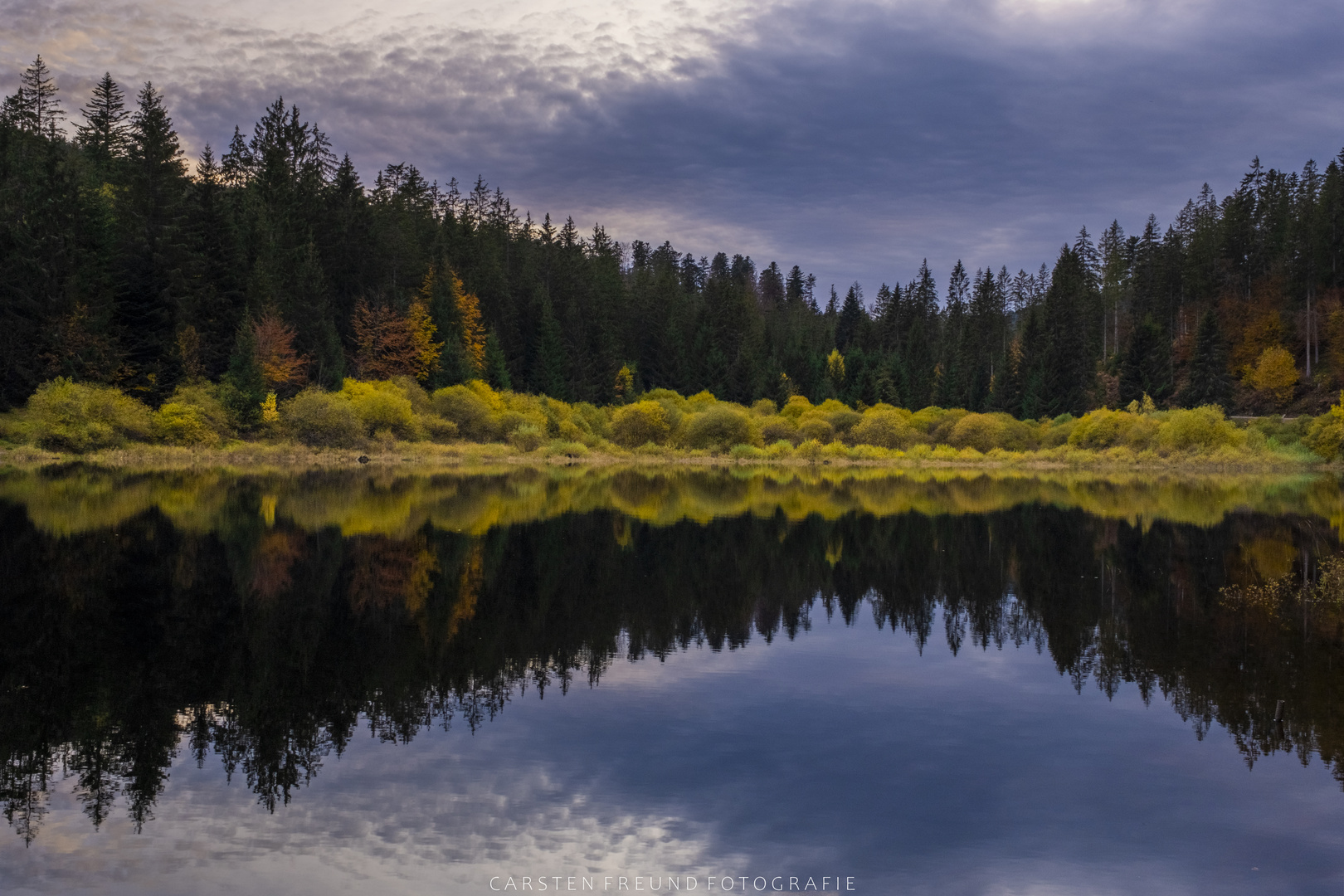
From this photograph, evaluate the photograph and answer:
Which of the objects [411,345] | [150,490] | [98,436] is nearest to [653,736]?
[150,490]

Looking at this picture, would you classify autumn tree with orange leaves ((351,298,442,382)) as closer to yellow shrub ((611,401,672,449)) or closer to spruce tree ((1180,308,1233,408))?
yellow shrub ((611,401,672,449))

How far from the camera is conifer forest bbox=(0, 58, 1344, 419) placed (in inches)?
1944

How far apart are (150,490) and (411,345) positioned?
3489 centimetres

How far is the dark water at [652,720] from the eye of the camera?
6031mm

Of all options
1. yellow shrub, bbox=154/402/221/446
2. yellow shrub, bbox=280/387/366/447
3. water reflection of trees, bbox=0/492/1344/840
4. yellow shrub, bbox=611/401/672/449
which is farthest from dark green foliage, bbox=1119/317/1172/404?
yellow shrub, bbox=154/402/221/446

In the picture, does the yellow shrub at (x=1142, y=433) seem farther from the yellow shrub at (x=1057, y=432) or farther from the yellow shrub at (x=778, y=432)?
the yellow shrub at (x=778, y=432)

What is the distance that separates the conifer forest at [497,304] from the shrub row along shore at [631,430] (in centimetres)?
229

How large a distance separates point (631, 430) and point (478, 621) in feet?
176

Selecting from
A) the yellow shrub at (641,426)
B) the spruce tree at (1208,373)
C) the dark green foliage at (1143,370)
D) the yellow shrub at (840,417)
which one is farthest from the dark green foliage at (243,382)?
the spruce tree at (1208,373)

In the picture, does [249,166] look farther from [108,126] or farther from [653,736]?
[653,736]

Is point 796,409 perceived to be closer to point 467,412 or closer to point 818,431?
point 818,431

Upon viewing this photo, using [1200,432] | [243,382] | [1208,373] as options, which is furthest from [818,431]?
[243,382]

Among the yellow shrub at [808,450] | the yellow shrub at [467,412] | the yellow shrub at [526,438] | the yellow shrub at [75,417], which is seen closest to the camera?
the yellow shrub at [75,417]

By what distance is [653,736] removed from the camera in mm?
8266
